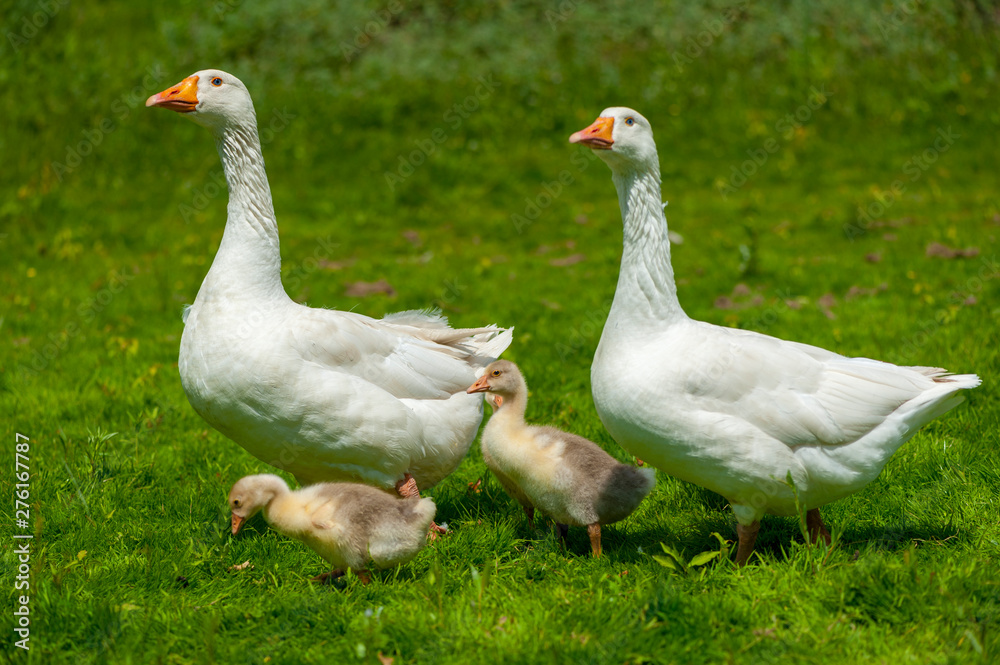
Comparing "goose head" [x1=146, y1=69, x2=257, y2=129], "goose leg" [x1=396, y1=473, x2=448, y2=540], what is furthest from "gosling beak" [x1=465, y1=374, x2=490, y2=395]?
"goose head" [x1=146, y1=69, x2=257, y2=129]

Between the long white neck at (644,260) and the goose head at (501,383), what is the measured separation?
2.63 feet

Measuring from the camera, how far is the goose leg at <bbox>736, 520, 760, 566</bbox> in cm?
482

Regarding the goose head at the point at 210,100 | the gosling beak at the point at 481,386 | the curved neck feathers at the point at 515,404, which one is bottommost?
the curved neck feathers at the point at 515,404

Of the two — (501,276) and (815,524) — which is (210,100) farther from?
(501,276)

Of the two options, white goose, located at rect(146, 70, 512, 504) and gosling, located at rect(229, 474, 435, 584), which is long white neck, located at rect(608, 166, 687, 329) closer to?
white goose, located at rect(146, 70, 512, 504)

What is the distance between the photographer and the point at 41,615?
4184mm

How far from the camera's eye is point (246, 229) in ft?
18.3

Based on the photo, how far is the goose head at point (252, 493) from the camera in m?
4.65

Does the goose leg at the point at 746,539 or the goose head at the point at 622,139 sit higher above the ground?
the goose head at the point at 622,139

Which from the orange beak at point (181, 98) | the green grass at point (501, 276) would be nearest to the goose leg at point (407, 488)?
the green grass at point (501, 276)

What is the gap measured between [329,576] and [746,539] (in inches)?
92.6

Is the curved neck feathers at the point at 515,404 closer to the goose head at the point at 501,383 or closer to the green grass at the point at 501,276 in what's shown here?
the goose head at the point at 501,383

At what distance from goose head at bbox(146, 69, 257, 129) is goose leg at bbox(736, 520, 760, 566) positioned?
399cm

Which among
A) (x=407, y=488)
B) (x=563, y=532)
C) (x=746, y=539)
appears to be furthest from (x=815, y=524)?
(x=407, y=488)
